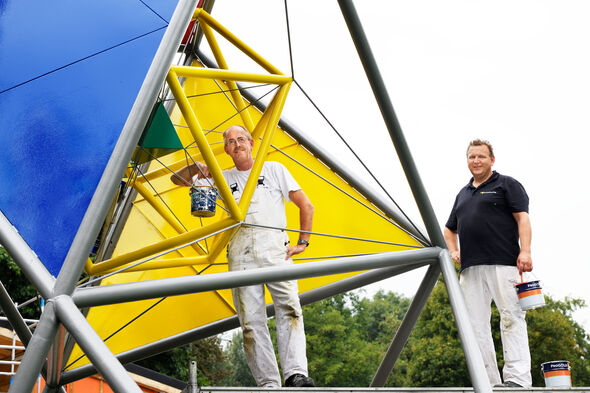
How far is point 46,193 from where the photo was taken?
626cm

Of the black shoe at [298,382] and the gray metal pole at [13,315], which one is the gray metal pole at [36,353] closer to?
the black shoe at [298,382]

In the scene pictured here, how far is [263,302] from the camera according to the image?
24.9 feet

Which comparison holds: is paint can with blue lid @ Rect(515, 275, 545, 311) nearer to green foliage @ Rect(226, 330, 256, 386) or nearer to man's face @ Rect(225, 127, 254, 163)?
man's face @ Rect(225, 127, 254, 163)

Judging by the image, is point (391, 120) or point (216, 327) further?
point (216, 327)

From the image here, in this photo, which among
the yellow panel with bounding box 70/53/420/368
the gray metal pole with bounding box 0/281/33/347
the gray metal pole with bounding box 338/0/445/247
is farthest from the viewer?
the yellow panel with bounding box 70/53/420/368

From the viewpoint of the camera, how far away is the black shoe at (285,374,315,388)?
6.68 metres

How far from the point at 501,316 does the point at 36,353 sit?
4797 millimetres

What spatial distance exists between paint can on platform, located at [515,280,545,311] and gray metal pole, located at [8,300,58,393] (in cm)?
467

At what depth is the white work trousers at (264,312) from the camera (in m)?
7.06

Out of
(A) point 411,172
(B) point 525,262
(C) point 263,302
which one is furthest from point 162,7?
(B) point 525,262

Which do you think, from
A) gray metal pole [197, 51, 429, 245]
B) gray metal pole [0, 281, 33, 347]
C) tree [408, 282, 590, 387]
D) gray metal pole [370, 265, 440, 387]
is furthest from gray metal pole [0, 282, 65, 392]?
tree [408, 282, 590, 387]

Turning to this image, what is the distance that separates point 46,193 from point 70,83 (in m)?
1.11

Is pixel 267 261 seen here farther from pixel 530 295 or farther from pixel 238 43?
pixel 238 43

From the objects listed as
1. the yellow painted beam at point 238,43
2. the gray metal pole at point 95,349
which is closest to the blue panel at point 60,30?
the yellow painted beam at point 238,43
